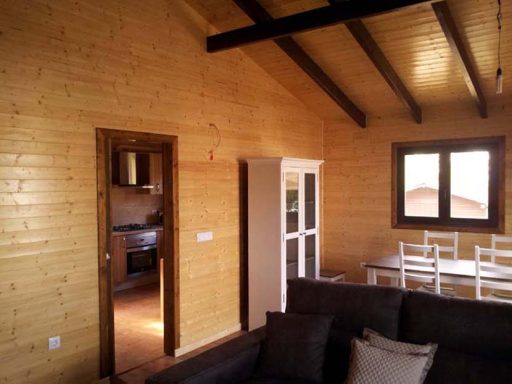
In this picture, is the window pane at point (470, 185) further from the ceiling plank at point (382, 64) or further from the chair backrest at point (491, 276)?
the chair backrest at point (491, 276)

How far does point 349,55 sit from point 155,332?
3.73 metres

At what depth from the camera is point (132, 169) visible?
6801mm

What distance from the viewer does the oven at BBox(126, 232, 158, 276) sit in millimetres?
6379

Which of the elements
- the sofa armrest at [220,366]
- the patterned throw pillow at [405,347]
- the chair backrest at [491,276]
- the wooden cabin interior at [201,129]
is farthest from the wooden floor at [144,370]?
the chair backrest at [491,276]

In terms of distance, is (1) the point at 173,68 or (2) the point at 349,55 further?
(2) the point at 349,55

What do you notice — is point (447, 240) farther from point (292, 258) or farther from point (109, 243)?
point (109, 243)

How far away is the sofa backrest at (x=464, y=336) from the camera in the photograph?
2309mm

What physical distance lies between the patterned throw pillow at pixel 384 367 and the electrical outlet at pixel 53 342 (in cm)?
221

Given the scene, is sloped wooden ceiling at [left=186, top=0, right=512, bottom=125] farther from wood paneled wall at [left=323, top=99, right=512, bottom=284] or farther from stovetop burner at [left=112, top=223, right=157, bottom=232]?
stovetop burner at [left=112, top=223, right=157, bottom=232]

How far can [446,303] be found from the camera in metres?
2.54

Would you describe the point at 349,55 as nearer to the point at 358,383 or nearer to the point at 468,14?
the point at 468,14

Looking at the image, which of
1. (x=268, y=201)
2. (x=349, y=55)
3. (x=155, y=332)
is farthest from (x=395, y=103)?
(x=155, y=332)

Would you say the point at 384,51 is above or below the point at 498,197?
above

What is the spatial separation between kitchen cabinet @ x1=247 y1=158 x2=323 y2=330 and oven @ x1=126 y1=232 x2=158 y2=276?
223 cm
